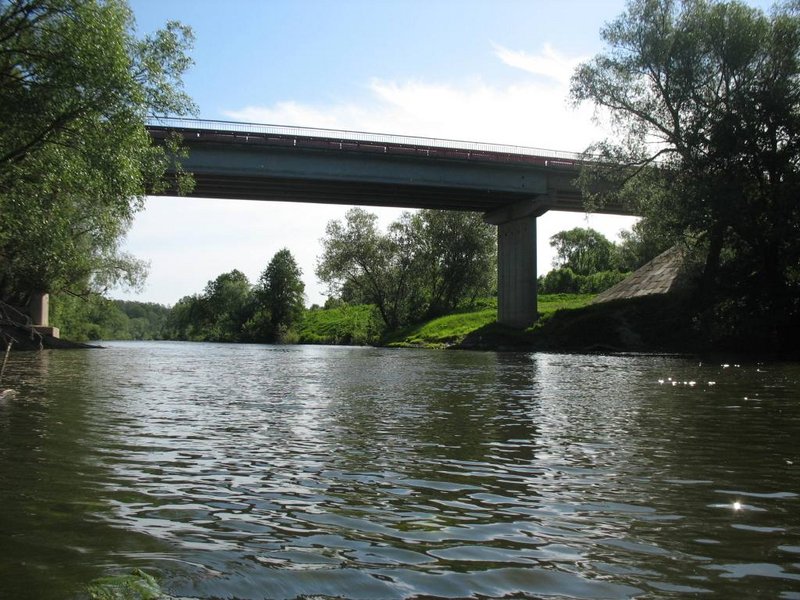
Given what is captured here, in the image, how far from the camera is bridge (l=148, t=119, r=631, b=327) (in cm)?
4766

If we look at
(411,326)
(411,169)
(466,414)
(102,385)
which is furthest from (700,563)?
(411,326)

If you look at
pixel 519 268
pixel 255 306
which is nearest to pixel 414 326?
pixel 519 268

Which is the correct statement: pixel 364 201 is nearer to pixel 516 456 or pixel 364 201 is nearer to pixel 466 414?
pixel 466 414

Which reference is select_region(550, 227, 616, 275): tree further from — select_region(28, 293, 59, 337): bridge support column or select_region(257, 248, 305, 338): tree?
select_region(28, 293, 59, 337): bridge support column

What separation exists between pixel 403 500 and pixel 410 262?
240 feet

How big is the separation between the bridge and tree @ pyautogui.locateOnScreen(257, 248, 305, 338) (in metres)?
54.3

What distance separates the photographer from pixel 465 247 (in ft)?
254

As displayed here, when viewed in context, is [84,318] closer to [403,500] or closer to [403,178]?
[403,178]

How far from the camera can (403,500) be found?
6.35 meters

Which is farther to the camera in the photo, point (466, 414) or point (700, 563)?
point (466, 414)

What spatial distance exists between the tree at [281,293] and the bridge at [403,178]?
178 ft

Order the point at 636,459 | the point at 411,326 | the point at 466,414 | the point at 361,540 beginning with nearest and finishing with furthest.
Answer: the point at 361,540
the point at 636,459
the point at 466,414
the point at 411,326

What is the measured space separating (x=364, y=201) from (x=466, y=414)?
1840 inches

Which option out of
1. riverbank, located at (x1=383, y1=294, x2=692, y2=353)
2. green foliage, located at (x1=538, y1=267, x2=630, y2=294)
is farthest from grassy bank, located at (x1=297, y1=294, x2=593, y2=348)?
Result: green foliage, located at (x1=538, y1=267, x2=630, y2=294)
